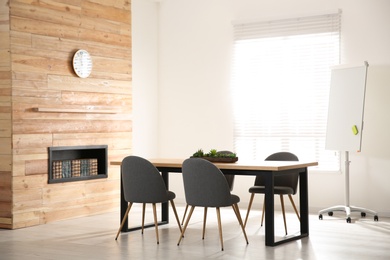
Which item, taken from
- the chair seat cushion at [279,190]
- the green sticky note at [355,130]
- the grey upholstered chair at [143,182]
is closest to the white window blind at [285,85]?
the green sticky note at [355,130]

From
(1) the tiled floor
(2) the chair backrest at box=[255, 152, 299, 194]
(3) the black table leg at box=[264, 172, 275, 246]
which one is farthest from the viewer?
(2) the chair backrest at box=[255, 152, 299, 194]

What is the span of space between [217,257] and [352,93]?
10.5 ft

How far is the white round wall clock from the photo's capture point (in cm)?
774

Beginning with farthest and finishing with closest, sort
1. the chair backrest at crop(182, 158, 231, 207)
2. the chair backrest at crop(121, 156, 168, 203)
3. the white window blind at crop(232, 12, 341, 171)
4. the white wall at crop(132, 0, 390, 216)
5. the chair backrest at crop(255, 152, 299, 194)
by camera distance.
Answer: the white window blind at crop(232, 12, 341, 171), the white wall at crop(132, 0, 390, 216), the chair backrest at crop(255, 152, 299, 194), the chair backrest at crop(121, 156, 168, 203), the chair backrest at crop(182, 158, 231, 207)

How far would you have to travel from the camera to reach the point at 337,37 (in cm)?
817

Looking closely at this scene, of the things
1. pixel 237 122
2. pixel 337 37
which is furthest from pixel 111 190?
Answer: pixel 337 37

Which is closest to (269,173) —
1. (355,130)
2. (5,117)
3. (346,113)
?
(355,130)

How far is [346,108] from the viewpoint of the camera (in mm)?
7707

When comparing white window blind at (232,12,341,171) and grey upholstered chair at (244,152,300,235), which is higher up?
white window blind at (232,12,341,171)

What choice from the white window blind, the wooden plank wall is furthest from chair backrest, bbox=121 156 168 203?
the white window blind

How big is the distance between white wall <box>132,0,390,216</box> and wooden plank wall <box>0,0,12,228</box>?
2.54m

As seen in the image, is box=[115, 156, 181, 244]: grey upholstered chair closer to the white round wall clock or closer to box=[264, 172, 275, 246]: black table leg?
box=[264, 172, 275, 246]: black table leg

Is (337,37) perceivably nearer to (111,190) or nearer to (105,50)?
(105,50)

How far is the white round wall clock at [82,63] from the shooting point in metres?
7.74
